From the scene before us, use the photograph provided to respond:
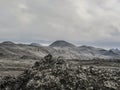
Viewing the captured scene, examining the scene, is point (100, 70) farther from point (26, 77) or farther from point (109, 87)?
point (26, 77)

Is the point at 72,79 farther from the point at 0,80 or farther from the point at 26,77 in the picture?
the point at 0,80

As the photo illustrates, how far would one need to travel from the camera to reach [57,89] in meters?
18.1

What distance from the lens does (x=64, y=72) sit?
1912cm

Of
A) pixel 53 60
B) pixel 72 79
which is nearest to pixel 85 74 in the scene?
pixel 72 79

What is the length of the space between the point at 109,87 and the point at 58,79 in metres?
2.91

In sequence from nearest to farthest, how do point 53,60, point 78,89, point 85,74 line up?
point 78,89
point 85,74
point 53,60

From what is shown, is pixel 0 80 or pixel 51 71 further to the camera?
pixel 0 80

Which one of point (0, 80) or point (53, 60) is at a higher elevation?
point (53, 60)

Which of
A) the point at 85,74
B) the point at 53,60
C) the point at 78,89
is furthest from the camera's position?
the point at 53,60

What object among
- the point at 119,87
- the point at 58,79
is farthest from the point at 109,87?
the point at 58,79

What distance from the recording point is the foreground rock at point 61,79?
18297mm

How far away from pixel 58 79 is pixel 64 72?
0.73 m

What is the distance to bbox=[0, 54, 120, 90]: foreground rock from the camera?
60.0 feet

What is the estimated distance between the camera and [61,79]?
61.2ft
